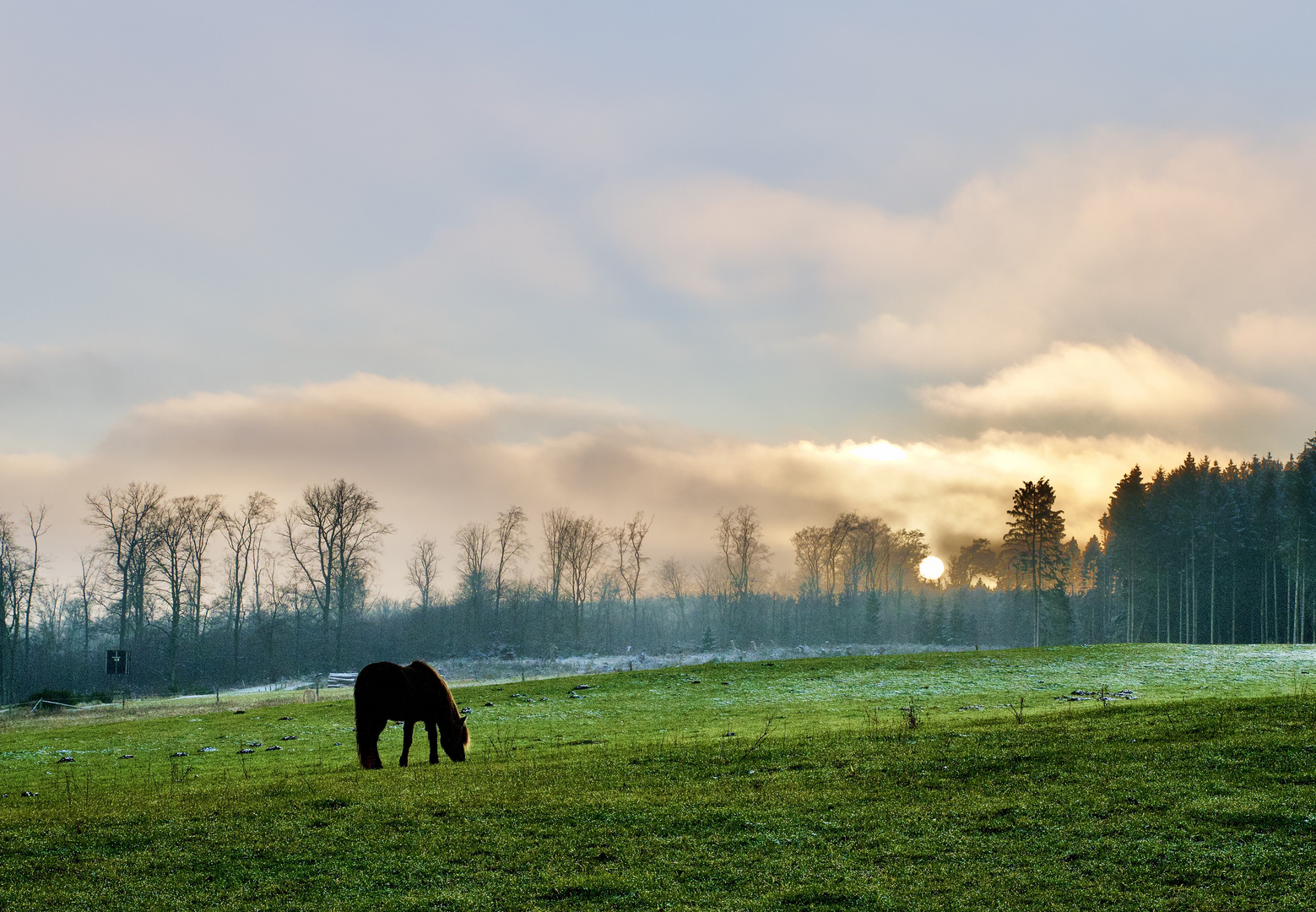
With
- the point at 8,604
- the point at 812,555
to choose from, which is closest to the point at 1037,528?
the point at 812,555

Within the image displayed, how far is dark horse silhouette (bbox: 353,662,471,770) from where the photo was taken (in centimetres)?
2455

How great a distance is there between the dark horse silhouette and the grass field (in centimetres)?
104

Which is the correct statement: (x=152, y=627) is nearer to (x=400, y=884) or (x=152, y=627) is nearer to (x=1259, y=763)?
(x=400, y=884)

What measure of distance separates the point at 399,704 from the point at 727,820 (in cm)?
1171

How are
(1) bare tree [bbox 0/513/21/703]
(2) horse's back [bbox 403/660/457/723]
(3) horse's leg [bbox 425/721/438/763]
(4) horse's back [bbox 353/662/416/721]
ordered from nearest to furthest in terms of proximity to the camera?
(4) horse's back [bbox 353/662/416/721] → (2) horse's back [bbox 403/660/457/723] → (3) horse's leg [bbox 425/721/438/763] → (1) bare tree [bbox 0/513/21/703]

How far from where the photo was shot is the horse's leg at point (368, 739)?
81.3ft

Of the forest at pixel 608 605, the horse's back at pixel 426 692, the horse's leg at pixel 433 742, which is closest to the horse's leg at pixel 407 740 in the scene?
the horse's back at pixel 426 692

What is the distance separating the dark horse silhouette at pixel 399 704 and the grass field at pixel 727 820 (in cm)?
104

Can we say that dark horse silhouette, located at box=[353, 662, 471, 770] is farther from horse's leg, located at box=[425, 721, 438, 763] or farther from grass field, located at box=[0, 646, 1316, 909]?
grass field, located at box=[0, 646, 1316, 909]

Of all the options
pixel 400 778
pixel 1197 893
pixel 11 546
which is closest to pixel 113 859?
pixel 400 778

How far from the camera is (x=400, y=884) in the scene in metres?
13.7

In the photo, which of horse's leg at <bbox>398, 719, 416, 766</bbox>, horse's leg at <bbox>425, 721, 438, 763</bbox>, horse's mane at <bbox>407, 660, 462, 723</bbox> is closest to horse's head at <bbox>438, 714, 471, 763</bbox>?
horse's leg at <bbox>425, 721, 438, 763</bbox>

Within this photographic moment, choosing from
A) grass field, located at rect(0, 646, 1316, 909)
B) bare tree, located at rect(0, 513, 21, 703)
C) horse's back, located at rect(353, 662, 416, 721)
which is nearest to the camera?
grass field, located at rect(0, 646, 1316, 909)

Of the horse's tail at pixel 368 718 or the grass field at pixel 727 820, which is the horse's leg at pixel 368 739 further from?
the grass field at pixel 727 820
